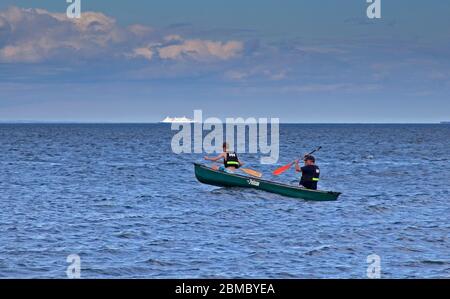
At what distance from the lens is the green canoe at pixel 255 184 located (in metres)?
29.5

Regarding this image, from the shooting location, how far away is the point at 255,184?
31797 mm

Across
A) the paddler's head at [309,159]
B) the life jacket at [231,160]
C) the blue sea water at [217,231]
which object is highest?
the paddler's head at [309,159]

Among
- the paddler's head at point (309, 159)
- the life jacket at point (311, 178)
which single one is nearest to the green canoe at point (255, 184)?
the life jacket at point (311, 178)

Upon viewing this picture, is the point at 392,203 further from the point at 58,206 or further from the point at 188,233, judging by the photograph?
the point at 58,206

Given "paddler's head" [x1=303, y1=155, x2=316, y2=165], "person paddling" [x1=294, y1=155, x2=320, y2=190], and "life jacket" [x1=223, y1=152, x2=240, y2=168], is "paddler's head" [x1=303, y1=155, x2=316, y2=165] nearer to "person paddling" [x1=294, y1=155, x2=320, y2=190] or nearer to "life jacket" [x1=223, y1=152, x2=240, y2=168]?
"person paddling" [x1=294, y1=155, x2=320, y2=190]

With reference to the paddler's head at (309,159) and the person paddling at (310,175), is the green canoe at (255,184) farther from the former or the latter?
the paddler's head at (309,159)

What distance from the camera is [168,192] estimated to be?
36.0 meters

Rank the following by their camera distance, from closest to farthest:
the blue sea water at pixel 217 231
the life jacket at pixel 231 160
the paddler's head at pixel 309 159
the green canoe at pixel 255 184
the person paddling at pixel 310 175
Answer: the blue sea water at pixel 217 231 → the paddler's head at pixel 309 159 → the person paddling at pixel 310 175 → the green canoe at pixel 255 184 → the life jacket at pixel 231 160

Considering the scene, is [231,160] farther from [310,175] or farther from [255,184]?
[310,175]
